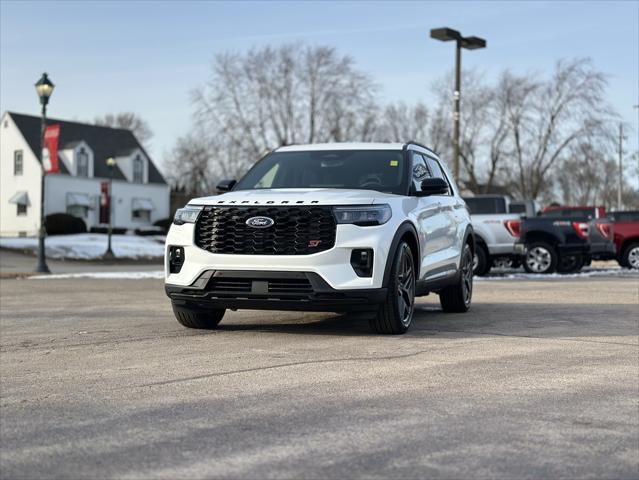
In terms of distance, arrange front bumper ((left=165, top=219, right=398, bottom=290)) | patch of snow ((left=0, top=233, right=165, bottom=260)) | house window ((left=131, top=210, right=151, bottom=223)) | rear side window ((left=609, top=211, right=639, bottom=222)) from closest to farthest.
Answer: front bumper ((left=165, top=219, right=398, bottom=290)) < rear side window ((left=609, top=211, right=639, bottom=222)) < patch of snow ((left=0, top=233, right=165, bottom=260)) < house window ((left=131, top=210, right=151, bottom=223))

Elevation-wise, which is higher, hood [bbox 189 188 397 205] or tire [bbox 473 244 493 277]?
hood [bbox 189 188 397 205]

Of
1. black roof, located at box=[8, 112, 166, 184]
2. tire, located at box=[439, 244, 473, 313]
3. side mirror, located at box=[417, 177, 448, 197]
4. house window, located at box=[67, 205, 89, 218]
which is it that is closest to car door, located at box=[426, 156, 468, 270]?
tire, located at box=[439, 244, 473, 313]

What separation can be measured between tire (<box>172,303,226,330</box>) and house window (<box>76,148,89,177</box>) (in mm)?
45270

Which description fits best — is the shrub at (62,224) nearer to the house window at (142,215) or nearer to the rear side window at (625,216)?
the house window at (142,215)

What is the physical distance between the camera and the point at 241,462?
3.92 m

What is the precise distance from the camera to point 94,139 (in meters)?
55.5

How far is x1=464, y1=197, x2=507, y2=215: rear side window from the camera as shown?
21578 millimetres

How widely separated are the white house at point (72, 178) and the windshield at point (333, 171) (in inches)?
1654

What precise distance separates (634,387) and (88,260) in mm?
29513

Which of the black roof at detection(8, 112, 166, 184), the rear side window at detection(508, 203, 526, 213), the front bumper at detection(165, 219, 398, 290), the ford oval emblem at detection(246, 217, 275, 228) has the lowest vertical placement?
the front bumper at detection(165, 219, 398, 290)

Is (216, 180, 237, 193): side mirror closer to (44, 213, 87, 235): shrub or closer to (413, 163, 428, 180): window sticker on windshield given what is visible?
(413, 163, 428, 180): window sticker on windshield

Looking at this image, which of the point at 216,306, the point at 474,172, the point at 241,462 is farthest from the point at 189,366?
the point at 474,172

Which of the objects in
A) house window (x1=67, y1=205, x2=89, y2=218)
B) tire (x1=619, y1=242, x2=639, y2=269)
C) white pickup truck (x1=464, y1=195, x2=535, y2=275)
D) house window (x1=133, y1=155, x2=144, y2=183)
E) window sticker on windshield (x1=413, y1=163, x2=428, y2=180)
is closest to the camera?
window sticker on windshield (x1=413, y1=163, x2=428, y2=180)

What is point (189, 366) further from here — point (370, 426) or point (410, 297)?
point (410, 297)
